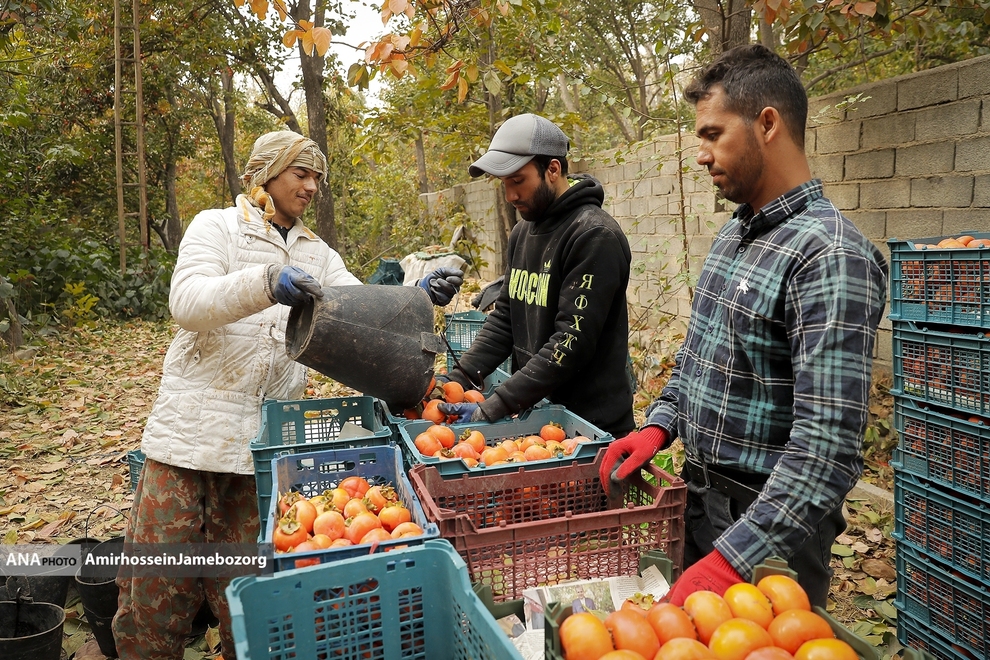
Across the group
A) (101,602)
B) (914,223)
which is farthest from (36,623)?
(914,223)

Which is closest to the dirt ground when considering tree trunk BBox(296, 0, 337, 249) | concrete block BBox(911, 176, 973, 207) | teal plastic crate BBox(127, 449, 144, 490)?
teal plastic crate BBox(127, 449, 144, 490)

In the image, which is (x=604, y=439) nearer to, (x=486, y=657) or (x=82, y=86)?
(x=486, y=657)

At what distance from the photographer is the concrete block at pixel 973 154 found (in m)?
4.02

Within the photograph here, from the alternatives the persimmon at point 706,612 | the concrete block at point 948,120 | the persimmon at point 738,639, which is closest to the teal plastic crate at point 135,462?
the persimmon at point 706,612

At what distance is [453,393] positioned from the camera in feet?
9.83

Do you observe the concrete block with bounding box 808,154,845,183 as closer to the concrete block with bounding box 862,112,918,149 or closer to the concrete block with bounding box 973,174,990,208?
the concrete block with bounding box 862,112,918,149

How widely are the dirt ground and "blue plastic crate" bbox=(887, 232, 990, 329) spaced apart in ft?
4.88

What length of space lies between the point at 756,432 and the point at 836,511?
383mm

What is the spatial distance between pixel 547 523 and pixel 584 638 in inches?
18.9

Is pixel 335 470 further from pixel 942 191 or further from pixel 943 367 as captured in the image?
pixel 942 191

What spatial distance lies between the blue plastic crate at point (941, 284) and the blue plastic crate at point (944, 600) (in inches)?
41.4

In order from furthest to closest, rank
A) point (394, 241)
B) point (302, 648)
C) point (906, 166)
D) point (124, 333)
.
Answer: point (394, 241), point (124, 333), point (906, 166), point (302, 648)

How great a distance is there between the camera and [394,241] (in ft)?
50.4

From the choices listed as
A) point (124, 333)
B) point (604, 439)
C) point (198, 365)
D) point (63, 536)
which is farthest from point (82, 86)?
point (604, 439)
